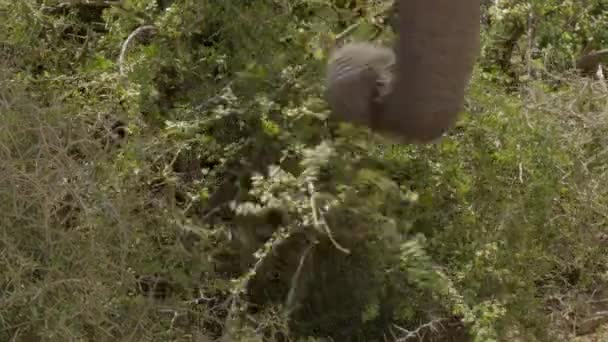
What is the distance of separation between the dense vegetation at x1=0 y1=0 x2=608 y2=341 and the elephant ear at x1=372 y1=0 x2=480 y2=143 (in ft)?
2.86

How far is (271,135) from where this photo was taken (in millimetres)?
2896

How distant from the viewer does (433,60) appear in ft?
5.14

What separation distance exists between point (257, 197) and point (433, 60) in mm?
1298

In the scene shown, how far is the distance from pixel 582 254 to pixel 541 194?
29 cm

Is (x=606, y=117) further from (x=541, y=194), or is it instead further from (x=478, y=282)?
(x=478, y=282)

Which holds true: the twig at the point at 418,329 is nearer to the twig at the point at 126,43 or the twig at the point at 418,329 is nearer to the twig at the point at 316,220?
the twig at the point at 316,220

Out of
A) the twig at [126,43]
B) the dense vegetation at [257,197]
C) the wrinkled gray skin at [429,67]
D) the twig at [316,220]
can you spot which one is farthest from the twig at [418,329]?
the wrinkled gray skin at [429,67]

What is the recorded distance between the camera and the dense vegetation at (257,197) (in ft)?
8.58

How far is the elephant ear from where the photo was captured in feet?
5.10

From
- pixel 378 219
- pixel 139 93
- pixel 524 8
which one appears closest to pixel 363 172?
pixel 378 219

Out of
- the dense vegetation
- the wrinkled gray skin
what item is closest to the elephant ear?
the wrinkled gray skin

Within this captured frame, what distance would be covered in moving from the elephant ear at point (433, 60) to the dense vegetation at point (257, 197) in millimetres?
873

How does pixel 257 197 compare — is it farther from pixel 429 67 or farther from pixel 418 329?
pixel 429 67

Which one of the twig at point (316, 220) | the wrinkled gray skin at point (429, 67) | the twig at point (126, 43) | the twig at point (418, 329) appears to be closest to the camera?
the wrinkled gray skin at point (429, 67)
